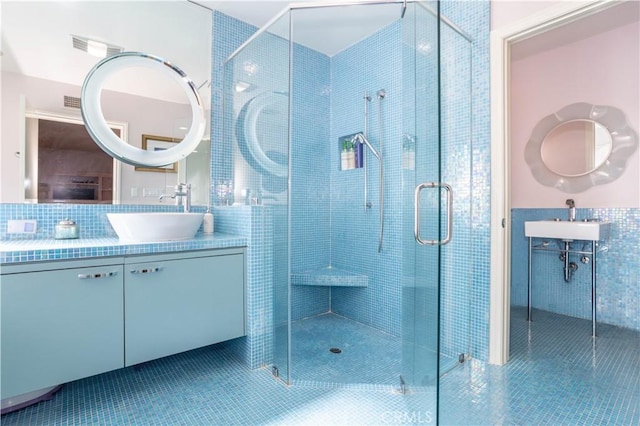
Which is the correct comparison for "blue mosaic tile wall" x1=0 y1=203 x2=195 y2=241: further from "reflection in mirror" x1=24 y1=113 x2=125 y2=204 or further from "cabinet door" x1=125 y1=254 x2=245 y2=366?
"cabinet door" x1=125 y1=254 x2=245 y2=366

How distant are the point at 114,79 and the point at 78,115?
1.00ft

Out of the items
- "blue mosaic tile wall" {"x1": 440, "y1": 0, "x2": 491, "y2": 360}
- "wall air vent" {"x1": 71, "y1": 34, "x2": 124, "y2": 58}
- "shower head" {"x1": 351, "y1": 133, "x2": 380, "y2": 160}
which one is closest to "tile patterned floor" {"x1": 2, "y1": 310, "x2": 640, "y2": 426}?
"blue mosaic tile wall" {"x1": 440, "y1": 0, "x2": 491, "y2": 360}

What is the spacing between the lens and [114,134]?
193 cm

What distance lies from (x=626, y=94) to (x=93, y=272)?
397 centimetres

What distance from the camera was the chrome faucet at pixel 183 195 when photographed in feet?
6.99

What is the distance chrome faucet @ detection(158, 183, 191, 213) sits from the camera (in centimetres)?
213

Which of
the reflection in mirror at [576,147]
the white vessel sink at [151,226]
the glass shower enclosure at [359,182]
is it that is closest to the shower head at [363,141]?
the glass shower enclosure at [359,182]

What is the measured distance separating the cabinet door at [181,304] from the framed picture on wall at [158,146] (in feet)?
2.49

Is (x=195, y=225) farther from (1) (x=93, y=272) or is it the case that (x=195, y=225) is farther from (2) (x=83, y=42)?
(2) (x=83, y=42)

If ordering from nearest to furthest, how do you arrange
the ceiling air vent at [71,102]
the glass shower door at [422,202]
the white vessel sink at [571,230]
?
the glass shower door at [422,202] < the ceiling air vent at [71,102] < the white vessel sink at [571,230]

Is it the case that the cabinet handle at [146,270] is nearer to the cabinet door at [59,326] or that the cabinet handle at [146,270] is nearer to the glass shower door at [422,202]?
the cabinet door at [59,326]

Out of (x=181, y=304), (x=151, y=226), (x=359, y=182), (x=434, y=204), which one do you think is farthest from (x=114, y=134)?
(x=434, y=204)

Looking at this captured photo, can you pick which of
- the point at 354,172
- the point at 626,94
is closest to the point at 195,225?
the point at 354,172

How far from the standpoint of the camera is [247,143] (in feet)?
7.55
